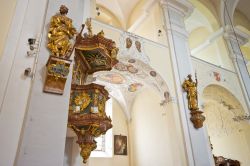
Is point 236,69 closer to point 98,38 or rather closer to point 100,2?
point 100,2

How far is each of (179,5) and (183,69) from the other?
2.67 metres

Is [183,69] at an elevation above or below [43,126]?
above

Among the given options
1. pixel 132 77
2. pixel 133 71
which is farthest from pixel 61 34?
pixel 132 77

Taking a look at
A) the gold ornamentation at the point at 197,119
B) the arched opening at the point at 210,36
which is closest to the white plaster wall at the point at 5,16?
the gold ornamentation at the point at 197,119

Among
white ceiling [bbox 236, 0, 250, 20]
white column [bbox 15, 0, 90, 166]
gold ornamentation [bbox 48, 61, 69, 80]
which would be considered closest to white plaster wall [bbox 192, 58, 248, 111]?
white ceiling [bbox 236, 0, 250, 20]

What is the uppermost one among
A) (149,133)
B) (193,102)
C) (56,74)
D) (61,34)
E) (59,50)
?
(61,34)

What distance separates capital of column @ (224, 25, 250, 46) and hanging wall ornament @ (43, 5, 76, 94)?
7880 millimetres

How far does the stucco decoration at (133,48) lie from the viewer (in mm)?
6254

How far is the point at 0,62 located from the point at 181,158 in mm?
4745

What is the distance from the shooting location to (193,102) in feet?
21.6

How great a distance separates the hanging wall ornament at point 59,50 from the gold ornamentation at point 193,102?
159 inches

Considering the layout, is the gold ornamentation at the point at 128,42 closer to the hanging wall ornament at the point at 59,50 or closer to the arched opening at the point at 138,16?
the arched opening at the point at 138,16

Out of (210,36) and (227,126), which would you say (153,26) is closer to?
(210,36)

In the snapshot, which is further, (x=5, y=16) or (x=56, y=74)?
(x=5, y=16)
